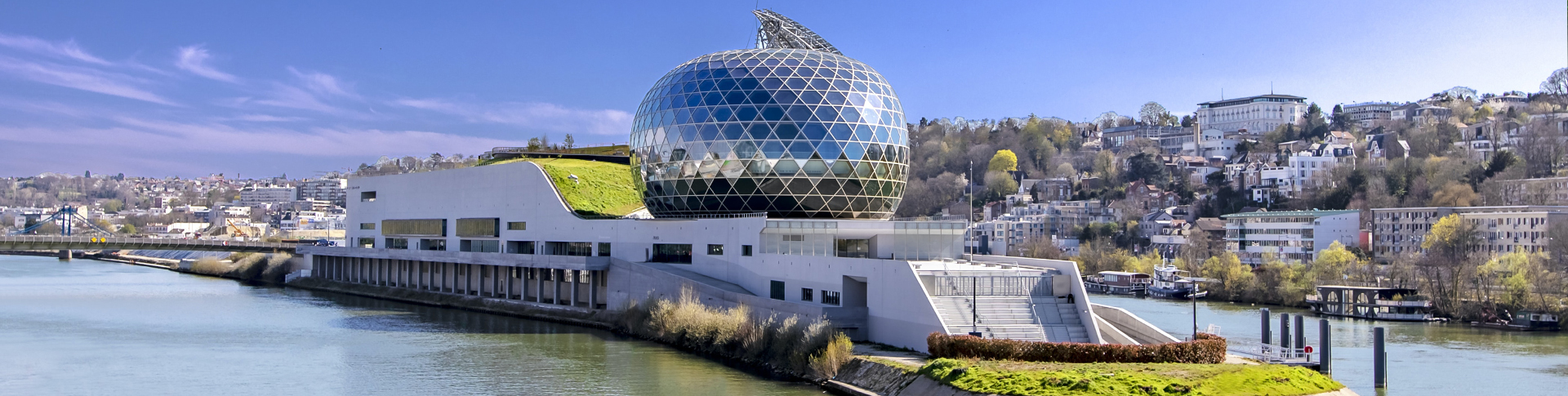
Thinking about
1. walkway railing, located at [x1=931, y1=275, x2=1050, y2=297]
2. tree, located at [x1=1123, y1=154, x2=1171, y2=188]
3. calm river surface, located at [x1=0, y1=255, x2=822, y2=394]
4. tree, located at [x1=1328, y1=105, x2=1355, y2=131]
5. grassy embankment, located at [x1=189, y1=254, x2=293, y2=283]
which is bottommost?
calm river surface, located at [x1=0, y1=255, x2=822, y2=394]

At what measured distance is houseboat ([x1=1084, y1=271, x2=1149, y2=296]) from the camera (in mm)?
95438

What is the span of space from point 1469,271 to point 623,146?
180 ft

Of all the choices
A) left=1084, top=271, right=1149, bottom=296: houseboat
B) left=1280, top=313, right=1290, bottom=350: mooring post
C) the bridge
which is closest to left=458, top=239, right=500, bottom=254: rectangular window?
the bridge

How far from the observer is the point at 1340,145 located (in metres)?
149

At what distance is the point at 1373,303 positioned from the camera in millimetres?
70062

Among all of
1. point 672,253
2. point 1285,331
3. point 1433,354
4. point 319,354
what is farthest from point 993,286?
point 319,354

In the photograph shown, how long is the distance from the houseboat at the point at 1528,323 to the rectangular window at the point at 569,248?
45412mm

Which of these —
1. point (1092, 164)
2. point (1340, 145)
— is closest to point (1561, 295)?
point (1340, 145)

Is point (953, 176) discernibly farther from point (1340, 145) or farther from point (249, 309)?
point (249, 309)

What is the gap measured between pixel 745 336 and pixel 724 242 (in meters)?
11.9

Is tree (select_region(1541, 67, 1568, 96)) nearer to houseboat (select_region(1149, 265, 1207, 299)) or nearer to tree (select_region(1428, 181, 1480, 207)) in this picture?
tree (select_region(1428, 181, 1480, 207))

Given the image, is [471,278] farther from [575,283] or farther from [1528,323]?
[1528,323]

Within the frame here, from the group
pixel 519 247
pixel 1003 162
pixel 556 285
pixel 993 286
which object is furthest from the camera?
pixel 1003 162

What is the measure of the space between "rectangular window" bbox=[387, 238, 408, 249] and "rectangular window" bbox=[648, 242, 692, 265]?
29328 millimetres
